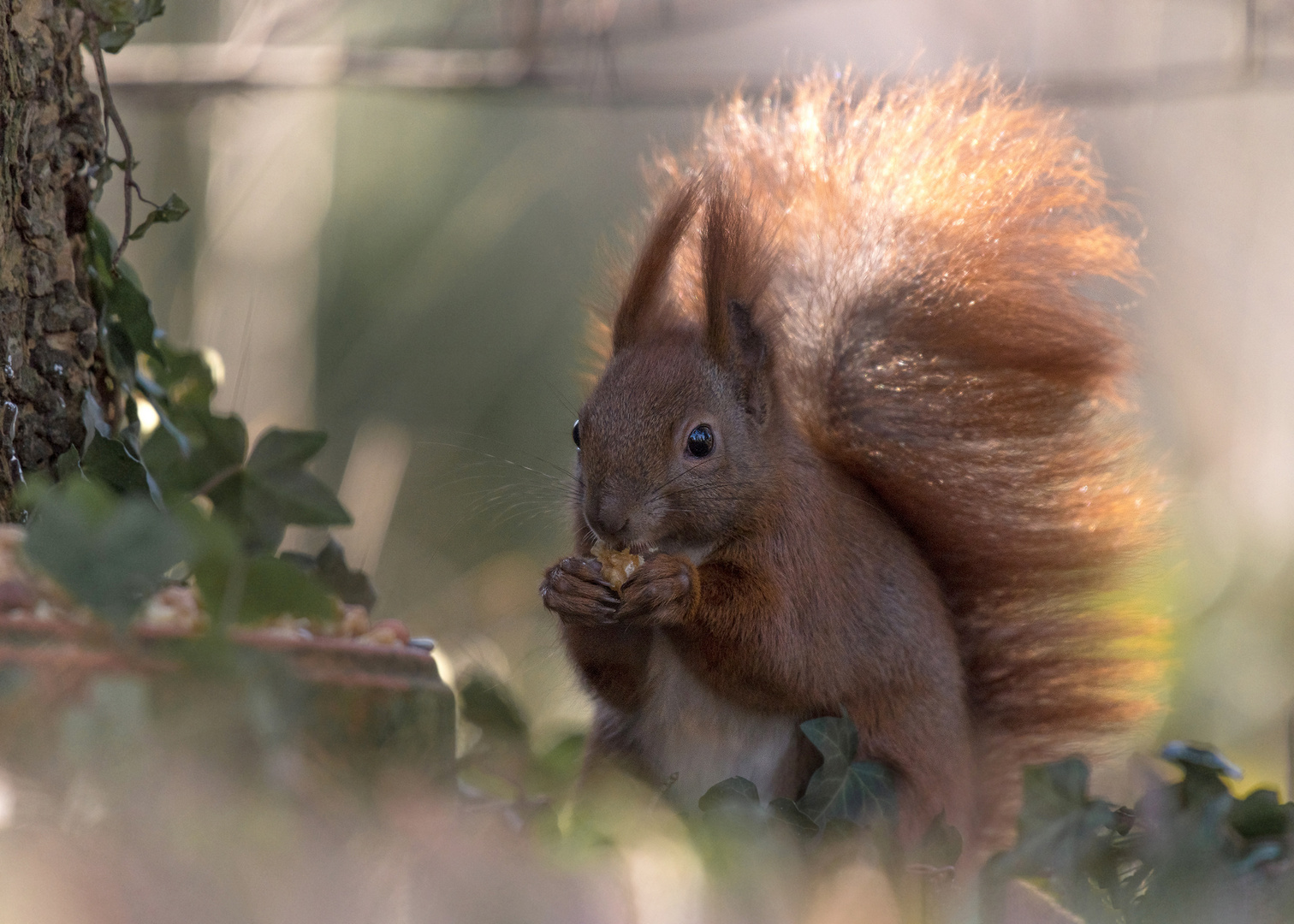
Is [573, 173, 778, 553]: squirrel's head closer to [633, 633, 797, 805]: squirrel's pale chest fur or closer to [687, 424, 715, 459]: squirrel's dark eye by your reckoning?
[687, 424, 715, 459]: squirrel's dark eye

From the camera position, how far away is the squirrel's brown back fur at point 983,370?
122 centimetres

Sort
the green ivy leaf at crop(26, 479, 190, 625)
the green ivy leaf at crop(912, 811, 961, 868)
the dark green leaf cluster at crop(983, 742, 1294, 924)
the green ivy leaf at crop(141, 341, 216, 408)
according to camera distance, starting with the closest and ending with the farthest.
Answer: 1. the green ivy leaf at crop(26, 479, 190, 625)
2. the dark green leaf cluster at crop(983, 742, 1294, 924)
3. the green ivy leaf at crop(912, 811, 961, 868)
4. the green ivy leaf at crop(141, 341, 216, 408)

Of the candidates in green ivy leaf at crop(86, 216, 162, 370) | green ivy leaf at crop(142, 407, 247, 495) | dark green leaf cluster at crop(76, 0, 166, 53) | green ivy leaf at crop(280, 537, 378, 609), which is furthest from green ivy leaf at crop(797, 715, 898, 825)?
dark green leaf cluster at crop(76, 0, 166, 53)

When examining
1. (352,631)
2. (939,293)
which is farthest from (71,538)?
(939,293)

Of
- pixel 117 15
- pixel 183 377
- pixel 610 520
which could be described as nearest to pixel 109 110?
pixel 117 15

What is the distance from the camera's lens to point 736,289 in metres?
1.22

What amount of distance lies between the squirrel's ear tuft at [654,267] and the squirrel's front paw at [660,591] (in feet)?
0.97

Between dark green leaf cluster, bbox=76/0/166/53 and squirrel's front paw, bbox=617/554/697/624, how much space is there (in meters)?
0.64

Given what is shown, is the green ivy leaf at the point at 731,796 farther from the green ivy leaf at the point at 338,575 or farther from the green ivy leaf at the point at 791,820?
the green ivy leaf at the point at 338,575

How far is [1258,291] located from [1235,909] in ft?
8.88

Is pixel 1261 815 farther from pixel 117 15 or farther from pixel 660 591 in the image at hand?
pixel 117 15

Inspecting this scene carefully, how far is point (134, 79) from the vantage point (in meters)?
1.59

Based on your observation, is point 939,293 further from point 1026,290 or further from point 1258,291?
point 1258,291

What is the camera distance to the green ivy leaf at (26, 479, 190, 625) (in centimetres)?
48
